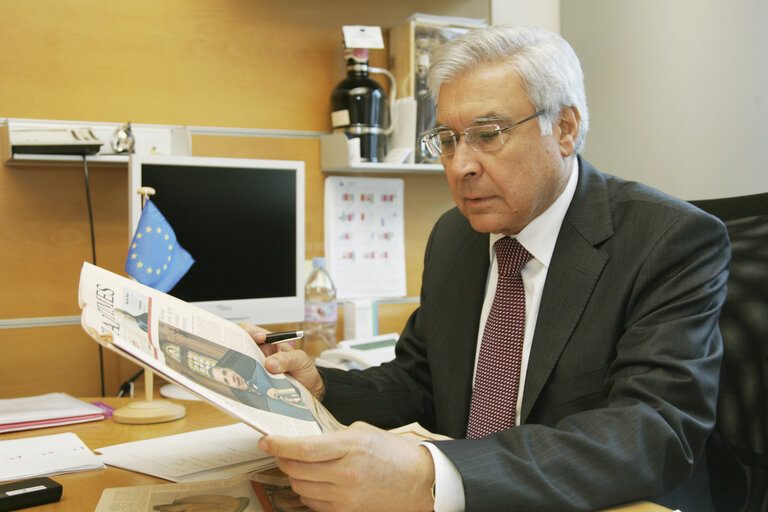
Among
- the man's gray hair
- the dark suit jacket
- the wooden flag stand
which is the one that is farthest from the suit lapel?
the wooden flag stand

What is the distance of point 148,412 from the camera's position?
52.6 inches

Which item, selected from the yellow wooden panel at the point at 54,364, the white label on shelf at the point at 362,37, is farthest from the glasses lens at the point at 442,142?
the yellow wooden panel at the point at 54,364

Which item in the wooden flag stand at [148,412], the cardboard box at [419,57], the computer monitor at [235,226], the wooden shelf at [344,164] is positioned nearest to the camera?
the wooden flag stand at [148,412]

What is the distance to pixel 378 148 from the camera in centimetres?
206

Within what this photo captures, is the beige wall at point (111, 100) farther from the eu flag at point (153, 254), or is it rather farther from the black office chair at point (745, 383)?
the black office chair at point (745, 383)

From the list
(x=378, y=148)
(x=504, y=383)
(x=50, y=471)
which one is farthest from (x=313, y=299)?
(x=50, y=471)

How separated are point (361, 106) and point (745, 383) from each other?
50.4 inches

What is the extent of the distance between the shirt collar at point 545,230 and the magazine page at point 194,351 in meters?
0.48

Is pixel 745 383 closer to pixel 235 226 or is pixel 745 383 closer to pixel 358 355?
pixel 358 355

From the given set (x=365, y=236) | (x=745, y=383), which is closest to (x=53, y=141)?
(x=365, y=236)

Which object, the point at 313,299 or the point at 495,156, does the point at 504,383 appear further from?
the point at 313,299

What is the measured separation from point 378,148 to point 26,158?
926 mm

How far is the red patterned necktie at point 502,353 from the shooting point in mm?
1179

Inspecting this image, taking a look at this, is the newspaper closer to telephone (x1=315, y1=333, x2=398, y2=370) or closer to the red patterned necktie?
the red patterned necktie
